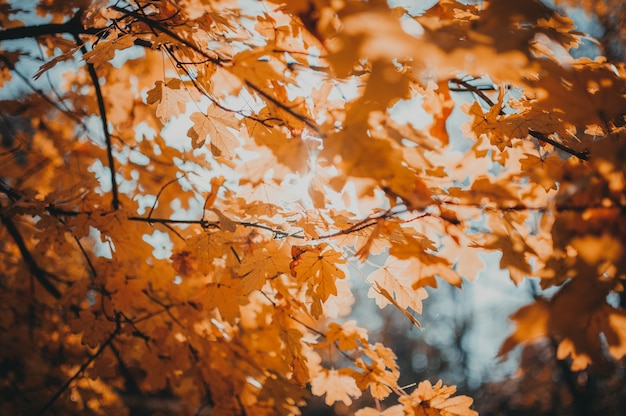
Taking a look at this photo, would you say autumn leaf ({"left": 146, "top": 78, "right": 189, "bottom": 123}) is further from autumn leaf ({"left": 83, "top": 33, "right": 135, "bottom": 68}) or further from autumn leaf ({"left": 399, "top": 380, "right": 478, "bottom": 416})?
autumn leaf ({"left": 399, "top": 380, "right": 478, "bottom": 416})

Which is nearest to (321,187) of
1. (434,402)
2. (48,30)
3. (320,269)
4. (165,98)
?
(320,269)

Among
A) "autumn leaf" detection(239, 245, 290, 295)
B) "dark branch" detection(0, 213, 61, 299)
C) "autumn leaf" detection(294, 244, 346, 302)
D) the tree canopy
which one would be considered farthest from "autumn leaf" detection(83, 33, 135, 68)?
"dark branch" detection(0, 213, 61, 299)

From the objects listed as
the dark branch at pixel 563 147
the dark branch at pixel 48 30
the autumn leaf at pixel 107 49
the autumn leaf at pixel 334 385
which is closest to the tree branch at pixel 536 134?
the dark branch at pixel 563 147

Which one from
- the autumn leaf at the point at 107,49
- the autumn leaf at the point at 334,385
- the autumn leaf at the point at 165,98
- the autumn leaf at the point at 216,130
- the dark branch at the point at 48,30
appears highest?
the dark branch at the point at 48,30

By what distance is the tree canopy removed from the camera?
2.93 feet

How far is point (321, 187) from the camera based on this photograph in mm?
1412

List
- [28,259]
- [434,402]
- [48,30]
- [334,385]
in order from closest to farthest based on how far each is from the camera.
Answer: [434,402] → [48,30] → [334,385] → [28,259]

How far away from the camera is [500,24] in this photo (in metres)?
0.89

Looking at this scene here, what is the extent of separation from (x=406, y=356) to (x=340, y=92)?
60.3 ft

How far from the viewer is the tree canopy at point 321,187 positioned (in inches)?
35.2

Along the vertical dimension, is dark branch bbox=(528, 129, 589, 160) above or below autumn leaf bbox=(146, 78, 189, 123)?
below

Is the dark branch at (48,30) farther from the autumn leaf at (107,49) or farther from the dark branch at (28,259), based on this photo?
the dark branch at (28,259)

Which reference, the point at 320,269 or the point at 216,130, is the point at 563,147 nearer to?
the point at 320,269

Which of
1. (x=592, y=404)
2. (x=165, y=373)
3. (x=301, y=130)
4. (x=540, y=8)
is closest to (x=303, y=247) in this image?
(x=301, y=130)
